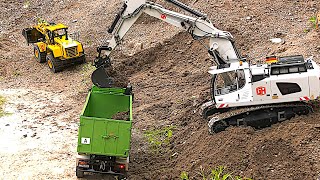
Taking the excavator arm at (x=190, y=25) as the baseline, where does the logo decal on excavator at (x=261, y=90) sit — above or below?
below

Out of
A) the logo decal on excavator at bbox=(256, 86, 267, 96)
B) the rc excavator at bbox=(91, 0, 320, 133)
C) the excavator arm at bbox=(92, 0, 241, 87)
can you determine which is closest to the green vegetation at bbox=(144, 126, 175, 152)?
the rc excavator at bbox=(91, 0, 320, 133)

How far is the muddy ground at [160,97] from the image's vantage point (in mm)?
12750

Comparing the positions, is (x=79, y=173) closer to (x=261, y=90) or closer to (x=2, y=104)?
(x=261, y=90)

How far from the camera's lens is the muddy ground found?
12750 mm

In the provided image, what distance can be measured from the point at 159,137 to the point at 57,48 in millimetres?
8193

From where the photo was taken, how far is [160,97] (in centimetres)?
1872

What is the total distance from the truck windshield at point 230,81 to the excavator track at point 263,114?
65 centimetres

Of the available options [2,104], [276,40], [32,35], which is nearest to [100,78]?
[2,104]

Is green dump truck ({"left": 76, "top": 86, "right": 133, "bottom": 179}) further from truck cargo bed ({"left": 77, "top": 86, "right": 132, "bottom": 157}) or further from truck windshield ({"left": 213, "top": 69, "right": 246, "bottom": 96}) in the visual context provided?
truck windshield ({"left": 213, "top": 69, "right": 246, "bottom": 96})

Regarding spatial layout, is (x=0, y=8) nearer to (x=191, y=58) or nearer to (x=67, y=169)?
(x=191, y=58)

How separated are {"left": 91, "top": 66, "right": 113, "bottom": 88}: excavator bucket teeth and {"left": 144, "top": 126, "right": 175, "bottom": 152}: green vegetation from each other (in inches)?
113

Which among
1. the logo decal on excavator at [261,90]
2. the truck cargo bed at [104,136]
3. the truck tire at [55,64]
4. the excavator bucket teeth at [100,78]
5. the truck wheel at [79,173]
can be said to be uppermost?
the truck tire at [55,64]

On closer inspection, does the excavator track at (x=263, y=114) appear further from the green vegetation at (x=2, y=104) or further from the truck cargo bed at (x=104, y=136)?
the green vegetation at (x=2, y=104)

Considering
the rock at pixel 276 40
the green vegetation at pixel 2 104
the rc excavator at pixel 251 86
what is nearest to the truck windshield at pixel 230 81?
the rc excavator at pixel 251 86
